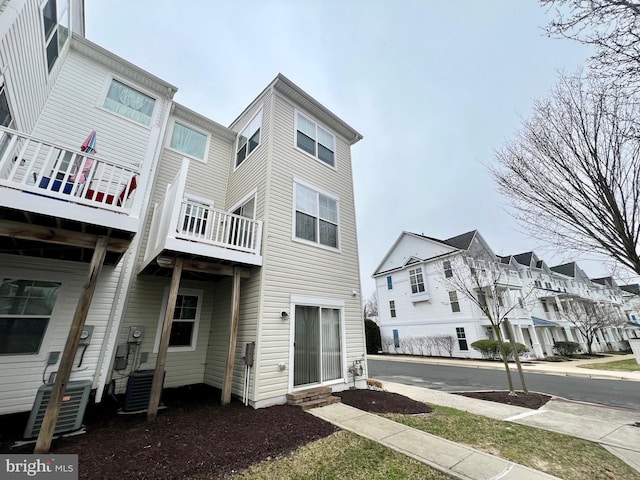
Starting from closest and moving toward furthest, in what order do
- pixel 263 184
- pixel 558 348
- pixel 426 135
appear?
pixel 263 184, pixel 426 135, pixel 558 348

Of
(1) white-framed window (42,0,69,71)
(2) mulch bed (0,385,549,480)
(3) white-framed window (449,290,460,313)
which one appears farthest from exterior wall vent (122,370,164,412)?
(3) white-framed window (449,290,460,313)

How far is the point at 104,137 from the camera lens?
7039 mm

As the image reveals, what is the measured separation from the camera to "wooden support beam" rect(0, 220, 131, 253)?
12.1 ft

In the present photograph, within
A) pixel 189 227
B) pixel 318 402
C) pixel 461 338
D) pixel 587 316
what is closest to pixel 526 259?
pixel 587 316

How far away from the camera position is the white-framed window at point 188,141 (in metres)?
8.89

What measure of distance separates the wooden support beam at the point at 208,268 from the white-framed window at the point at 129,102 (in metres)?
5.33

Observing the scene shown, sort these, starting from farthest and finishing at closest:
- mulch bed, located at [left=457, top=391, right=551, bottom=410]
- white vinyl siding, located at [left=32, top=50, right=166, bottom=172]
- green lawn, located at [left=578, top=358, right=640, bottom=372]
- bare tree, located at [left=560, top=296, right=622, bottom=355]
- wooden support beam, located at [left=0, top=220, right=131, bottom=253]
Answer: bare tree, located at [left=560, top=296, right=622, bottom=355]
green lawn, located at [left=578, top=358, right=640, bottom=372]
mulch bed, located at [left=457, top=391, right=551, bottom=410]
white vinyl siding, located at [left=32, top=50, right=166, bottom=172]
wooden support beam, located at [left=0, top=220, right=131, bottom=253]

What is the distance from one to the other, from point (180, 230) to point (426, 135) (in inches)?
604

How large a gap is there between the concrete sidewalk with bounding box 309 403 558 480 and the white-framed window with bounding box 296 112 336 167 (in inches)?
310

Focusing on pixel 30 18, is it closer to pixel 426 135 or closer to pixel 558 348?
pixel 426 135

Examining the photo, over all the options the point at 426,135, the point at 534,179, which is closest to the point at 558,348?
the point at 426,135

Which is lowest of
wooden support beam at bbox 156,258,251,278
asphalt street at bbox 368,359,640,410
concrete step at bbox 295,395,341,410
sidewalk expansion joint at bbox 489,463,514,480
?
asphalt street at bbox 368,359,640,410

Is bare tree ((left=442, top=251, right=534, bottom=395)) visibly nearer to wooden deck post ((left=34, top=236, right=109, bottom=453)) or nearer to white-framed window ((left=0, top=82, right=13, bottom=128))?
wooden deck post ((left=34, top=236, right=109, bottom=453))

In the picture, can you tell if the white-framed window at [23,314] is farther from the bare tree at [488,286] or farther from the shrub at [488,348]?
the shrub at [488,348]
